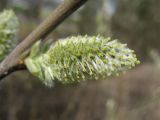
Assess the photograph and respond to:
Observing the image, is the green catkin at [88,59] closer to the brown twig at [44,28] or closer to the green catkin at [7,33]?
the brown twig at [44,28]

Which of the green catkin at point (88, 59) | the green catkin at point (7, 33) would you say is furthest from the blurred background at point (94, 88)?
the green catkin at point (88, 59)

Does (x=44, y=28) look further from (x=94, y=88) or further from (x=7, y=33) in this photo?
(x=94, y=88)

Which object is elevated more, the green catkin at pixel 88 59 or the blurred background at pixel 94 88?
the blurred background at pixel 94 88

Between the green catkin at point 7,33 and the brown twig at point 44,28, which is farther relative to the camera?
the green catkin at point 7,33

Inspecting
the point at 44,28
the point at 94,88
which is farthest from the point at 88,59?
the point at 94,88

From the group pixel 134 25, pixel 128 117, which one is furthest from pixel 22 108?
pixel 134 25

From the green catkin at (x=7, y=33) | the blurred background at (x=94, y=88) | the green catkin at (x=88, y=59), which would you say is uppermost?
the blurred background at (x=94, y=88)
